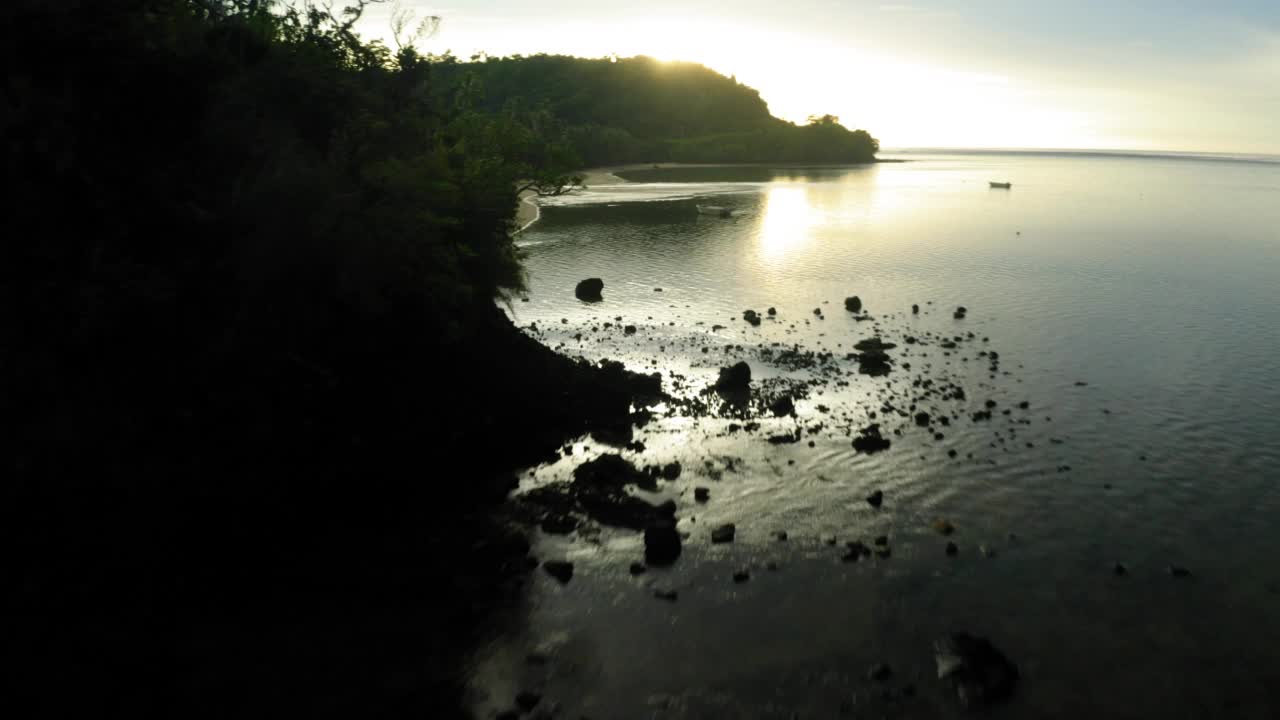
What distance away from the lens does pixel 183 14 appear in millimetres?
23250

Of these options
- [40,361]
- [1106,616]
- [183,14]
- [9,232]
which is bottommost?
[1106,616]

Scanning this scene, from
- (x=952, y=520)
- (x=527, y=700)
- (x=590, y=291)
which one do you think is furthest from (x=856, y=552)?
(x=590, y=291)

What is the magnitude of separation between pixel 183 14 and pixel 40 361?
41.2 ft

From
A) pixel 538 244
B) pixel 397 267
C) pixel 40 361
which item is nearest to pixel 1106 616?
pixel 397 267

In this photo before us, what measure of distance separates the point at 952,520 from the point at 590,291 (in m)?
38.5

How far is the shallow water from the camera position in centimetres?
1677

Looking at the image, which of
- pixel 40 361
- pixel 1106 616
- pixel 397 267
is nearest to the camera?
pixel 40 361

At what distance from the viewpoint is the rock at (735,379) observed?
3525 cm

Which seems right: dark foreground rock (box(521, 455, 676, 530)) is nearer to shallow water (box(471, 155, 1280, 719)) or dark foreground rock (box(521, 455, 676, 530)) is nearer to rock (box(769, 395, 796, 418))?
shallow water (box(471, 155, 1280, 719))

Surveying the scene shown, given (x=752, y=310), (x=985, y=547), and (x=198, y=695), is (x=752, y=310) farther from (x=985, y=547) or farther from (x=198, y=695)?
(x=198, y=695)

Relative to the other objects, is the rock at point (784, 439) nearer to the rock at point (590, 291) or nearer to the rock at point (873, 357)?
the rock at point (873, 357)

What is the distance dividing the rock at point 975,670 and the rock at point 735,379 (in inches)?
737

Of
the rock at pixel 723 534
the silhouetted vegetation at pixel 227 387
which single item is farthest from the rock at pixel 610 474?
the rock at pixel 723 534

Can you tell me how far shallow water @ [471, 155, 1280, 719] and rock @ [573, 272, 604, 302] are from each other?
1186 millimetres
